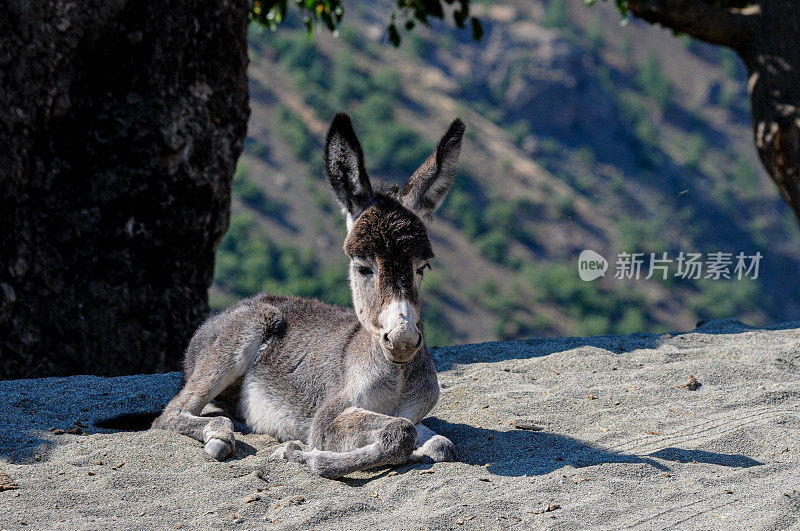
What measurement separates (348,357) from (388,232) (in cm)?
100

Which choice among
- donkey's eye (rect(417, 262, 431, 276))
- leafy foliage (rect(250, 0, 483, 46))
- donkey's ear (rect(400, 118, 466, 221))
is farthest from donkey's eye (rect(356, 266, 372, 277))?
leafy foliage (rect(250, 0, 483, 46))

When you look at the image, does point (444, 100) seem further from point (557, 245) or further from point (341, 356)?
point (341, 356)

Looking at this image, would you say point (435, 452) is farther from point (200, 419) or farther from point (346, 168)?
point (346, 168)

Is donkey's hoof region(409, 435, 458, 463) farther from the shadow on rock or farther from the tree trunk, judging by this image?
the tree trunk

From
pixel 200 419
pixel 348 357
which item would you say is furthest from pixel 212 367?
pixel 348 357

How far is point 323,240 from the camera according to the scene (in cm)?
7400

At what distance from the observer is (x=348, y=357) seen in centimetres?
527

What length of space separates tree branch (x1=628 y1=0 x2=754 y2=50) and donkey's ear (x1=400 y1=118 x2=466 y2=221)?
559cm

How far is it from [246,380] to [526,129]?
306ft

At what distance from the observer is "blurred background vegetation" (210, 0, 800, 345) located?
7488 cm

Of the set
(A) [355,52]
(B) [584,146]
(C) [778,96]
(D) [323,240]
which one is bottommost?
(D) [323,240]

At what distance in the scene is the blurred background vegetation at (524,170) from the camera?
74.9 m

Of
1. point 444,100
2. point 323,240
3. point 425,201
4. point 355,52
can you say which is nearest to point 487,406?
point 425,201

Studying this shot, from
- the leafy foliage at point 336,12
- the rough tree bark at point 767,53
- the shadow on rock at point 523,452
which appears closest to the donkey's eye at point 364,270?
the shadow on rock at point 523,452
